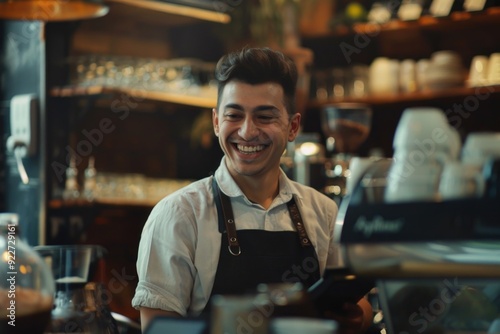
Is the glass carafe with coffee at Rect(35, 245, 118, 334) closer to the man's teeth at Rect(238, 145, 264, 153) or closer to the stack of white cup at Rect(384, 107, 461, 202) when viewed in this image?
the man's teeth at Rect(238, 145, 264, 153)

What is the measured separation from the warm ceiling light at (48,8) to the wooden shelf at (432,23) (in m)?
2.74

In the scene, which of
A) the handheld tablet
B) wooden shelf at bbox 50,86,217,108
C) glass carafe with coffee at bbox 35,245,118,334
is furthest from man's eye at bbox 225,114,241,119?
wooden shelf at bbox 50,86,217,108

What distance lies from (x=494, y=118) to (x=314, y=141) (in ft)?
6.39

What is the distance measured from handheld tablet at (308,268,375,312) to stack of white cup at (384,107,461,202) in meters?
0.26

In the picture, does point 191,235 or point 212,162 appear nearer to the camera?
point 191,235

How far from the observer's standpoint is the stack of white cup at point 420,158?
4.82 ft

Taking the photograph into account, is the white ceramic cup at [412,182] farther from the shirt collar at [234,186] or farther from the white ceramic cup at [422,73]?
the white ceramic cup at [422,73]

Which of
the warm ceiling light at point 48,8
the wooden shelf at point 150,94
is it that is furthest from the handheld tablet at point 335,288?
the wooden shelf at point 150,94

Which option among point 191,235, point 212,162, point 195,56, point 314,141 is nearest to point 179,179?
point 212,162

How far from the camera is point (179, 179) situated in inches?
228

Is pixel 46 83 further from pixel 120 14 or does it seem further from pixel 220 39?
pixel 220 39

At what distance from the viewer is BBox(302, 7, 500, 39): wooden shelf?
17.5 ft

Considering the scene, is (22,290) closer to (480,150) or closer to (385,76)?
(480,150)

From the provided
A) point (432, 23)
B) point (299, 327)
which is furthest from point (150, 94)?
point (299, 327)
